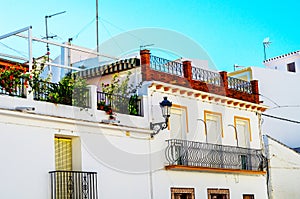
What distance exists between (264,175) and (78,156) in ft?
32.9

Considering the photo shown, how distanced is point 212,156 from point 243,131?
10.8ft

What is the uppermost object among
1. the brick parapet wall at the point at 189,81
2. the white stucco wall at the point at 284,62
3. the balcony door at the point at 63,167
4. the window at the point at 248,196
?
the white stucco wall at the point at 284,62

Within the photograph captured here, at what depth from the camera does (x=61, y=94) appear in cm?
1568

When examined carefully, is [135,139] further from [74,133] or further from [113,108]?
[74,133]

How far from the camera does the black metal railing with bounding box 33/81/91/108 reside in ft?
49.4

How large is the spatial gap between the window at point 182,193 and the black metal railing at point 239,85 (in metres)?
5.28

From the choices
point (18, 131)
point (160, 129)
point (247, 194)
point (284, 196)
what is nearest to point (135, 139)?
point (160, 129)

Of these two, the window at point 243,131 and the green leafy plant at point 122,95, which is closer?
the green leafy plant at point 122,95

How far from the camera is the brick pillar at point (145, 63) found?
1872cm

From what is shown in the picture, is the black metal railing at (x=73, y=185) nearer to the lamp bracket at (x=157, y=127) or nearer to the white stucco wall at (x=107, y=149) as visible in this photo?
the white stucco wall at (x=107, y=149)

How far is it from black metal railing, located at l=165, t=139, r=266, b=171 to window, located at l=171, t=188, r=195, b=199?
0.82 m

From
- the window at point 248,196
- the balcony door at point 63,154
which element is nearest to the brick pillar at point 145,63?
the balcony door at point 63,154

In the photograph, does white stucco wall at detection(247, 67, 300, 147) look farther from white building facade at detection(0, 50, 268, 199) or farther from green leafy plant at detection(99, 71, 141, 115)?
green leafy plant at detection(99, 71, 141, 115)

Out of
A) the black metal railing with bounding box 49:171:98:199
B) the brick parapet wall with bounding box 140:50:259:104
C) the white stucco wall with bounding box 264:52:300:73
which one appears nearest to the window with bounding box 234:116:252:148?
the brick parapet wall with bounding box 140:50:259:104
